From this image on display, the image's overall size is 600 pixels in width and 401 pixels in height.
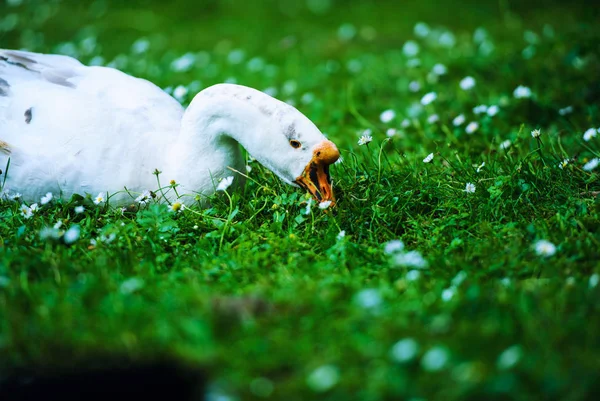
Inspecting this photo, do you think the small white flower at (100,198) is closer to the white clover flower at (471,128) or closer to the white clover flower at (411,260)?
the white clover flower at (411,260)

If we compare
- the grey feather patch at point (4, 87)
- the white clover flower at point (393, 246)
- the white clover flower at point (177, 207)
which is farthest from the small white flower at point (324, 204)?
the grey feather patch at point (4, 87)

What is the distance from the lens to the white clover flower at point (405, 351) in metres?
1.66

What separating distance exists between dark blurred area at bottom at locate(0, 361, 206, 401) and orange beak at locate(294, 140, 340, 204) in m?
1.08

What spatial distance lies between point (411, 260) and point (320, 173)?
57 centimetres

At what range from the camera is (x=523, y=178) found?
2883mm

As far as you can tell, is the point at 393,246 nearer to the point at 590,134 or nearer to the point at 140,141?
the point at 140,141

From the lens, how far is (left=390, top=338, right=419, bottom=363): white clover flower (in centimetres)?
166

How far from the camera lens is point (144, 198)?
275 centimetres

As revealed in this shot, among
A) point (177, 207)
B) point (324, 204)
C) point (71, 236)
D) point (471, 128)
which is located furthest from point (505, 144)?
point (71, 236)

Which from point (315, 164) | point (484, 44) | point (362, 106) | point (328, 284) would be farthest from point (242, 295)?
point (484, 44)

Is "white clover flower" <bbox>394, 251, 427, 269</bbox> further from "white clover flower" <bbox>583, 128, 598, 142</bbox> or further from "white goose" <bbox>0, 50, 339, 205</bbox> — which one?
"white clover flower" <bbox>583, 128, 598, 142</bbox>

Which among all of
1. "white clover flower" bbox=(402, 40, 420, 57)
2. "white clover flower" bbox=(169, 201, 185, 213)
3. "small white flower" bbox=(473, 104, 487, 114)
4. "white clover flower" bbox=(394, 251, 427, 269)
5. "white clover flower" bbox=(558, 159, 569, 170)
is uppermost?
"white clover flower" bbox=(402, 40, 420, 57)

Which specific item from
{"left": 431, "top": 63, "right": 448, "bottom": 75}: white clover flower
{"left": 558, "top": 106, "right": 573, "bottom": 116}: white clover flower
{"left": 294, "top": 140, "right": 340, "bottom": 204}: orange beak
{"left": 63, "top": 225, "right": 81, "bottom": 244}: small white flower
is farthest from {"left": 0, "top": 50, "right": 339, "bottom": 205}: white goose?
{"left": 431, "top": 63, "right": 448, "bottom": 75}: white clover flower

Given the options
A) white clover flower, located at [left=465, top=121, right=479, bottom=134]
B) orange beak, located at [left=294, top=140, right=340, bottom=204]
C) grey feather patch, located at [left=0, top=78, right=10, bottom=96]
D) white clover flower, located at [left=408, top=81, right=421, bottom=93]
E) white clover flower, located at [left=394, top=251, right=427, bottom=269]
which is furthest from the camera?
white clover flower, located at [left=408, top=81, right=421, bottom=93]
